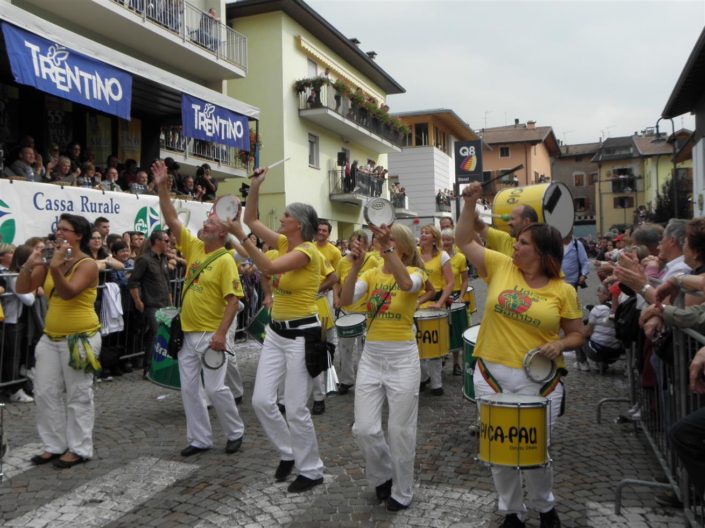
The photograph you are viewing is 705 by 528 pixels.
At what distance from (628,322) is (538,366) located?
8.52 feet

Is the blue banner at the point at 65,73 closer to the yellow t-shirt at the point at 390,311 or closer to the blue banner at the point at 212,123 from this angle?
the blue banner at the point at 212,123

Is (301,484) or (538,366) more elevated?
(538,366)

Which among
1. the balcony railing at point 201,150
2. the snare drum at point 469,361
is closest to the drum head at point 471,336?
the snare drum at point 469,361

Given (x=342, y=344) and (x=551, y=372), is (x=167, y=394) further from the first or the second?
(x=551, y=372)

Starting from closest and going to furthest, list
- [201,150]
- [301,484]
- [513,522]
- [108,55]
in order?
1. [513,522]
2. [301,484]
3. [108,55]
4. [201,150]

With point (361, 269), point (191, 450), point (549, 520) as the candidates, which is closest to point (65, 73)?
point (361, 269)

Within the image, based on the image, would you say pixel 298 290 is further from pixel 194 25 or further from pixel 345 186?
pixel 345 186

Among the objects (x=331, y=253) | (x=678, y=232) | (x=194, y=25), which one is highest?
(x=194, y=25)

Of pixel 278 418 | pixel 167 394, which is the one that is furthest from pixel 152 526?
pixel 167 394

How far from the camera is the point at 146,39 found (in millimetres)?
17125

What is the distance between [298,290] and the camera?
16.4 feet

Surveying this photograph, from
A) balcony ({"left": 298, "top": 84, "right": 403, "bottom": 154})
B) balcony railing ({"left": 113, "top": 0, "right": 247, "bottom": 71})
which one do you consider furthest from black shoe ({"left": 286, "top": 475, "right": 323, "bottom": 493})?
balcony ({"left": 298, "top": 84, "right": 403, "bottom": 154})

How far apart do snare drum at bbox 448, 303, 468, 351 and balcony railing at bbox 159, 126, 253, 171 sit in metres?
13.2

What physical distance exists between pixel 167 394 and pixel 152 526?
12.7 ft
